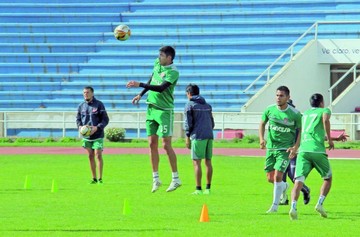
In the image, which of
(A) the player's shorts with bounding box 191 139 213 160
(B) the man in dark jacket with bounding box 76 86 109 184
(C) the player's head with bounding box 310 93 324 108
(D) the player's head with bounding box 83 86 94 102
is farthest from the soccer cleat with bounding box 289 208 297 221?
(D) the player's head with bounding box 83 86 94 102

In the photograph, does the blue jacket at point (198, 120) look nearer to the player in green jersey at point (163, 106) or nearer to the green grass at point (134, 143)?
the player in green jersey at point (163, 106)

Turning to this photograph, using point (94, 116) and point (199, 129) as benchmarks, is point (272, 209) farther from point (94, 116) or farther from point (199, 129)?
point (94, 116)

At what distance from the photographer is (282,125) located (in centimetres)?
1605

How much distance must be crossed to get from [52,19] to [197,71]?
25.9 feet

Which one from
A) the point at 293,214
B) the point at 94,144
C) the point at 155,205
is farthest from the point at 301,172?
the point at 94,144

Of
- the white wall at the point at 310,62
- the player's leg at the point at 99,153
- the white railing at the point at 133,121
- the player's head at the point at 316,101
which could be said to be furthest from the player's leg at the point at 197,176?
the white wall at the point at 310,62

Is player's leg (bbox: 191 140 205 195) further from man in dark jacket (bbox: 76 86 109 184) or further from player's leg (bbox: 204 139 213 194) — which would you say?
man in dark jacket (bbox: 76 86 109 184)

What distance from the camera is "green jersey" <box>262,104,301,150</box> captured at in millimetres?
15961

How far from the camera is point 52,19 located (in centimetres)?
5016

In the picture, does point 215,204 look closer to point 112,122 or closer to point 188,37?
point 112,122

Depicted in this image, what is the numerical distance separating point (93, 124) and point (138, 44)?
26.2 meters

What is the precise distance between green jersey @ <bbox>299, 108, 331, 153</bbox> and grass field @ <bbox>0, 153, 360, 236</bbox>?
92 cm

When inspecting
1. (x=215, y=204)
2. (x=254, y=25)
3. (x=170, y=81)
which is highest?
(x=254, y=25)

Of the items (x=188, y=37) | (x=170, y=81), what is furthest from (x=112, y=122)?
(x=170, y=81)
